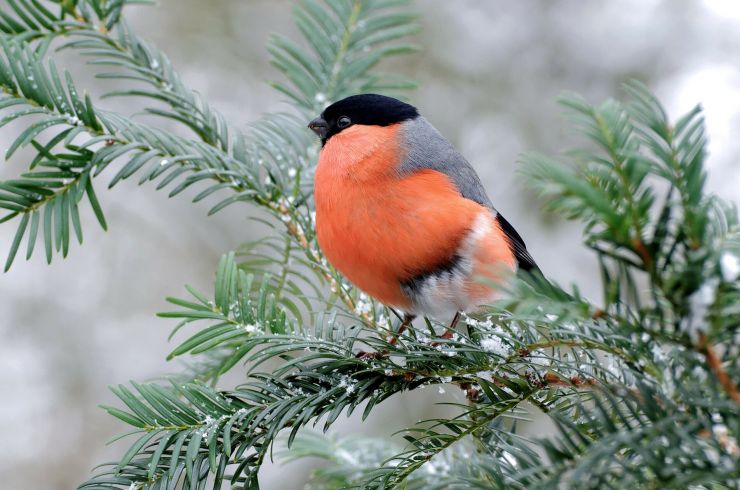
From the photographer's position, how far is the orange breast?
1.56 meters

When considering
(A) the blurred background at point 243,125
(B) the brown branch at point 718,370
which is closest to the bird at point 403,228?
(B) the brown branch at point 718,370

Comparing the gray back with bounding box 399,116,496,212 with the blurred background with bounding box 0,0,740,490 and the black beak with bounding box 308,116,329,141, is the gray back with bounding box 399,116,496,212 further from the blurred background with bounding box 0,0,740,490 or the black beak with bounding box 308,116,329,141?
the blurred background with bounding box 0,0,740,490

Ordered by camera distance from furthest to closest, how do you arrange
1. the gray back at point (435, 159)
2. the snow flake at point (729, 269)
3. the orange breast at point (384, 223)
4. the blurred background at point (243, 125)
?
1. the blurred background at point (243, 125)
2. the gray back at point (435, 159)
3. the orange breast at point (384, 223)
4. the snow flake at point (729, 269)

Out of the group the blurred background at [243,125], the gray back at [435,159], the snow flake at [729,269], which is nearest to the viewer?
the snow flake at [729,269]

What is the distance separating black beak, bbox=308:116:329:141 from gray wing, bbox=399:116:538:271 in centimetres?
21

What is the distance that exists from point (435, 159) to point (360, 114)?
0.82 feet

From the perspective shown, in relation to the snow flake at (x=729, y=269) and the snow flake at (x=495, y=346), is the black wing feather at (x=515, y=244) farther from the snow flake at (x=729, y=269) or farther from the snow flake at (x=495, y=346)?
the snow flake at (x=729, y=269)

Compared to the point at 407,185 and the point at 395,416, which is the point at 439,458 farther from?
the point at 395,416

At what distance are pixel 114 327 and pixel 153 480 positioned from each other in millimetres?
3279

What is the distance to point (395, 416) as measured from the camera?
385 centimetres

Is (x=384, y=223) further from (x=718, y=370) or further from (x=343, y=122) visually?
(x=718, y=370)

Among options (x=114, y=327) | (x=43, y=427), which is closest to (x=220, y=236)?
(x=114, y=327)

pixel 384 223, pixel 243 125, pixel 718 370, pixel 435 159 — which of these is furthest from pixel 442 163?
pixel 243 125

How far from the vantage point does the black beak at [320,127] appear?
6.14 ft
